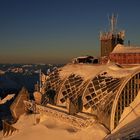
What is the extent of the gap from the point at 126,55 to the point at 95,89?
9342 mm

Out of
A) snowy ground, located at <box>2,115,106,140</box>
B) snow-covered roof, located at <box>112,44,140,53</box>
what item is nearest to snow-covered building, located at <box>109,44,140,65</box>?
snow-covered roof, located at <box>112,44,140,53</box>

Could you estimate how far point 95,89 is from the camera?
26891mm

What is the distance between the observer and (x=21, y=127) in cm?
2892

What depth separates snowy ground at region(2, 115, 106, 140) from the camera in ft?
73.9

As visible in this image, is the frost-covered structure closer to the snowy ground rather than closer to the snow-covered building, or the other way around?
the snowy ground

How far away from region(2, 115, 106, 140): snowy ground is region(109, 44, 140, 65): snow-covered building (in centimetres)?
1170

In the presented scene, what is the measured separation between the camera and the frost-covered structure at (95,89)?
23219mm

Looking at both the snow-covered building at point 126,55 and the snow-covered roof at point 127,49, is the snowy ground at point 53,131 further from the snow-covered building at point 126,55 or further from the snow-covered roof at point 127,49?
the snow-covered roof at point 127,49

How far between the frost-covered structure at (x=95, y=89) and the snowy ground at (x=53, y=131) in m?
1.24

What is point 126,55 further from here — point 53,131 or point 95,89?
point 53,131

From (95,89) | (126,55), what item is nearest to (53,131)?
(95,89)

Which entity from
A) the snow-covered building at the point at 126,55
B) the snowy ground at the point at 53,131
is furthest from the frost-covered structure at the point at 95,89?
the snow-covered building at the point at 126,55

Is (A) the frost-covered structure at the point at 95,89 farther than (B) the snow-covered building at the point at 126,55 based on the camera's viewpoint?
No

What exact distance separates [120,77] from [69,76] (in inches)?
313
